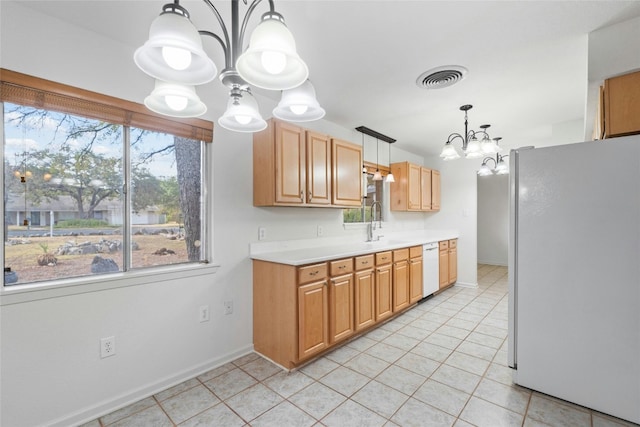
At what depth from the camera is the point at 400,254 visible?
3531mm

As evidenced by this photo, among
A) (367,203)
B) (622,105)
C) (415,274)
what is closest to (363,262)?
(415,274)

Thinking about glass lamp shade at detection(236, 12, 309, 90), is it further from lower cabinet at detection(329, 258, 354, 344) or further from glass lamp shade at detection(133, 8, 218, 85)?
lower cabinet at detection(329, 258, 354, 344)

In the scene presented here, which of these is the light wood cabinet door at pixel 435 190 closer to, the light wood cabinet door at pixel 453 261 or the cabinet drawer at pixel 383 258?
the light wood cabinet door at pixel 453 261

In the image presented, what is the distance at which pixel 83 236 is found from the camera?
6.24 feet

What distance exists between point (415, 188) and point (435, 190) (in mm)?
802

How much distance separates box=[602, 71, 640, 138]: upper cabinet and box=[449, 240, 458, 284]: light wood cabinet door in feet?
10.5

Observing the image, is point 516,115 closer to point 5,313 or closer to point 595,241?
point 595,241

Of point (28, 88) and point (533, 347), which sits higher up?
point (28, 88)

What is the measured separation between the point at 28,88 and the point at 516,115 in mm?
4459

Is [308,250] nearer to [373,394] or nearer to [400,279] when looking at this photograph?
[400,279]

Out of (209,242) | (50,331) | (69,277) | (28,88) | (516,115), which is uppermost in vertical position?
(516,115)

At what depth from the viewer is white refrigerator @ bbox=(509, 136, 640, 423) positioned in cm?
173

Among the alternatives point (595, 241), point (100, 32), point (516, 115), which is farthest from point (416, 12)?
point (516, 115)

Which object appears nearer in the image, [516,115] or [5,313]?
[5,313]
